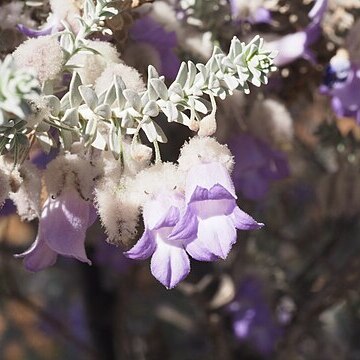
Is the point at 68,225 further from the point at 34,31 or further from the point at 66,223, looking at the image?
the point at 34,31

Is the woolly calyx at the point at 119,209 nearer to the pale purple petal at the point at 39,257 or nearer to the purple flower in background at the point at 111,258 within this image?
the pale purple petal at the point at 39,257

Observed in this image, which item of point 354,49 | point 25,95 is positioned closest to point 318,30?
point 354,49

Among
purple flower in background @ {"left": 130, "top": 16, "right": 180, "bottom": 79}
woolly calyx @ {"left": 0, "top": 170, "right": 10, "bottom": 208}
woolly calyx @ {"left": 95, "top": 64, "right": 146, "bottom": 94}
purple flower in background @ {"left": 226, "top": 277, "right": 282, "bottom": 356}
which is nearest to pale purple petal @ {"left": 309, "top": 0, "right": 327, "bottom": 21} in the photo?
purple flower in background @ {"left": 130, "top": 16, "right": 180, "bottom": 79}

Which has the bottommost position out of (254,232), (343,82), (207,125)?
(254,232)

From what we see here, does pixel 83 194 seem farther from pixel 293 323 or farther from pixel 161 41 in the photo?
pixel 293 323

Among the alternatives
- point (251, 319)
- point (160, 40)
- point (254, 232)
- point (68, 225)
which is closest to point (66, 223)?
point (68, 225)

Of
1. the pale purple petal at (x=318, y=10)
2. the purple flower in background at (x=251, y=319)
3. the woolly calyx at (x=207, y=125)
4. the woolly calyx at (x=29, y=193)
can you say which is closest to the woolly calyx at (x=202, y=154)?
the woolly calyx at (x=207, y=125)

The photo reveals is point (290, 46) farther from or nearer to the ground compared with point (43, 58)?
nearer to the ground

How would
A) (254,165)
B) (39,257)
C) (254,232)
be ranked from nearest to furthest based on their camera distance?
(39,257)
(254,165)
(254,232)
